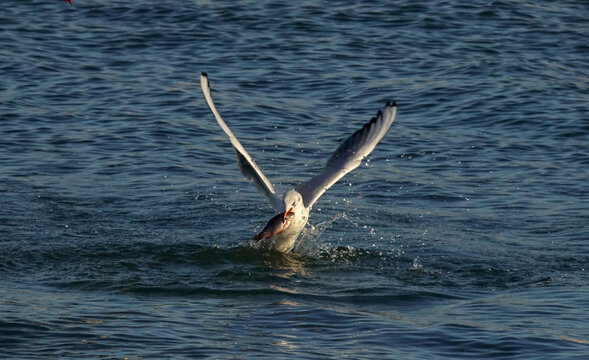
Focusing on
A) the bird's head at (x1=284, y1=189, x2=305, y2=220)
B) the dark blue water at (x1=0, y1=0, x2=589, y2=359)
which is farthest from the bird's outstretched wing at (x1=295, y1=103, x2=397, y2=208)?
the dark blue water at (x1=0, y1=0, x2=589, y2=359)

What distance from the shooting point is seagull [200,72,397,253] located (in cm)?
1158

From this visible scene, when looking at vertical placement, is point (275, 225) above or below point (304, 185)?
below

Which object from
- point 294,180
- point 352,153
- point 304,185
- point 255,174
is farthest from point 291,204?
point 294,180

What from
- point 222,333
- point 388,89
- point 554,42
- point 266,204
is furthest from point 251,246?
point 554,42

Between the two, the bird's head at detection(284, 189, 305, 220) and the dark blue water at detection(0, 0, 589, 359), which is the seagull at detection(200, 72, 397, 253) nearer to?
the bird's head at detection(284, 189, 305, 220)

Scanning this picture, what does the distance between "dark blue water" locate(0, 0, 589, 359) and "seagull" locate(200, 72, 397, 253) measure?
14.5 inches

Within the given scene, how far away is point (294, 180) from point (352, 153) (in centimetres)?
324

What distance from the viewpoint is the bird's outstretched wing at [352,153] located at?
39.5 ft

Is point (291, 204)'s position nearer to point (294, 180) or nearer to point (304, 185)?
point (304, 185)

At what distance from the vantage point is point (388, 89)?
1986cm

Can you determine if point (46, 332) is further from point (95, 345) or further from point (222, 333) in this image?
point (222, 333)

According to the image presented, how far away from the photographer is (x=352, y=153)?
40.0 ft

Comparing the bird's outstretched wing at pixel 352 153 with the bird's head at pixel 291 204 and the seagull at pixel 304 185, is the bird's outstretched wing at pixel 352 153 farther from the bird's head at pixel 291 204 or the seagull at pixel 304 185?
the bird's head at pixel 291 204

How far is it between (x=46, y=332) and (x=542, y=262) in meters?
5.64
